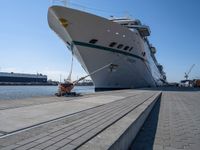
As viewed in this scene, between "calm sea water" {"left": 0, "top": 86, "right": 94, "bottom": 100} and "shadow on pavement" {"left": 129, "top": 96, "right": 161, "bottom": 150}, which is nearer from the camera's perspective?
"shadow on pavement" {"left": 129, "top": 96, "right": 161, "bottom": 150}

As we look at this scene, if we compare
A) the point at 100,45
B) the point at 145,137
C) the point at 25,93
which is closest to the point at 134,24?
the point at 100,45

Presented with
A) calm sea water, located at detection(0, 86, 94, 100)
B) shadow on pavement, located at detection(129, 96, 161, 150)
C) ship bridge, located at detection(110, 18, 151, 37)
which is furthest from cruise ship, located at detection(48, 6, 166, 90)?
shadow on pavement, located at detection(129, 96, 161, 150)

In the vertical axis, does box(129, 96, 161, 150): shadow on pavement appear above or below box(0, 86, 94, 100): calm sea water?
below

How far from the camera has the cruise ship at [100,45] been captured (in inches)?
862

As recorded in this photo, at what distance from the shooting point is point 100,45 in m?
24.3

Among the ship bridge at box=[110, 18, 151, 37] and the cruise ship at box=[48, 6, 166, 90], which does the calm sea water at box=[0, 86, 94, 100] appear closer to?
the cruise ship at box=[48, 6, 166, 90]

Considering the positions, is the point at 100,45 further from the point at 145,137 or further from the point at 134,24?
A: the point at 145,137

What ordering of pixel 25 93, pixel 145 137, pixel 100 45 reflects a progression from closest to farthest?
pixel 145 137
pixel 100 45
pixel 25 93

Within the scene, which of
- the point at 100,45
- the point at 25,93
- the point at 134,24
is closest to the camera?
the point at 100,45

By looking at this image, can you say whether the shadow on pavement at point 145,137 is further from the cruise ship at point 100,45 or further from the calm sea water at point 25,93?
the cruise ship at point 100,45

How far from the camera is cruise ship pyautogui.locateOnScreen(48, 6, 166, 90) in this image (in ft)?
71.9

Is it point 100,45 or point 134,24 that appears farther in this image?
point 134,24

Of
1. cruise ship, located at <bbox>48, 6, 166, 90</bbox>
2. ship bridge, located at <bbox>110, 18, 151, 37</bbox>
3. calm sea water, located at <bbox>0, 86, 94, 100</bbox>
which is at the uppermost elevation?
ship bridge, located at <bbox>110, 18, 151, 37</bbox>

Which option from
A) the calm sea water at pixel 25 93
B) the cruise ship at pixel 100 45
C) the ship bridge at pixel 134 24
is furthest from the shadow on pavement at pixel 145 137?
the ship bridge at pixel 134 24
